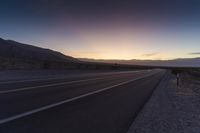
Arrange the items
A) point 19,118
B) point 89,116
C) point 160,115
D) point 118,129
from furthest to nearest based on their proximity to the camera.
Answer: point 160,115
point 89,116
point 19,118
point 118,129

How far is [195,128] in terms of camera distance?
25.2ft

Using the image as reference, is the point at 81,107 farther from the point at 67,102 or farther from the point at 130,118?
the point at 130,118

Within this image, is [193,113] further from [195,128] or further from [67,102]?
[67,102]

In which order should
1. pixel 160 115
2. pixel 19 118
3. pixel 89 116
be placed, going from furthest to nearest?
1. pixel 160 115
2. pixel 89 116
3. pixel 19 118

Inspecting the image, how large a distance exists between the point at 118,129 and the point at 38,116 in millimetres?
2235

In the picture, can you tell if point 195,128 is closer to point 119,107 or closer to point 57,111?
point 119,107

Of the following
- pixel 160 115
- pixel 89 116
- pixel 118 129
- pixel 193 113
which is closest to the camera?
pixel 118 129

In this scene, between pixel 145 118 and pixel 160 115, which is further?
pixel 160 115

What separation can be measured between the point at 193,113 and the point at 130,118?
2.96m

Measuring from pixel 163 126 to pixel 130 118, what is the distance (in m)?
1.14

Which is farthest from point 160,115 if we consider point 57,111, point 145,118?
point 57,111

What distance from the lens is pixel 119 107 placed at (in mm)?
10352

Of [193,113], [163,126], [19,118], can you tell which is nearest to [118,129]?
[163,126]

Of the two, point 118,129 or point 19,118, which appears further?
point 19,118
